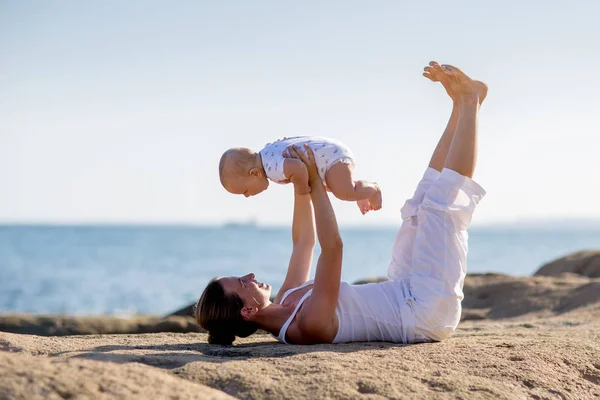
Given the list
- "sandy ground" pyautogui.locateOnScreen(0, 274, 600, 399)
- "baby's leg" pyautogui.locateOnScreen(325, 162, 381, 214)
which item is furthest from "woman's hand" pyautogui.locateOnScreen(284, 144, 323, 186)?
Answer: "sandy ground" pyautogui.locateOnScreen(0, 274, 600, 399)

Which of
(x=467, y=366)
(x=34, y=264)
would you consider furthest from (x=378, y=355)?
(x=34, y=264)

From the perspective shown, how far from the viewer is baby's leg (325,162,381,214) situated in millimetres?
4727

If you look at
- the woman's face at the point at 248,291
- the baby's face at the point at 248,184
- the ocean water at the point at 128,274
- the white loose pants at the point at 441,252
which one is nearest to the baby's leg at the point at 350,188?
the white loose pants at the point at 441,252

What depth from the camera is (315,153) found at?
4.71 metres

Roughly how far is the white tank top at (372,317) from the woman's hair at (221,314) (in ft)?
0.96

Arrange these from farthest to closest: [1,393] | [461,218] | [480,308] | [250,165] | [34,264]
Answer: [34,264], [480,308], [250,165], [461,218], [1,393]

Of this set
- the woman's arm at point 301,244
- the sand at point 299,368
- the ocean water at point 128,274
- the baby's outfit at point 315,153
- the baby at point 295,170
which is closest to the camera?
the sand at point 299,368

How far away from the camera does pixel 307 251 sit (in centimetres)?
507

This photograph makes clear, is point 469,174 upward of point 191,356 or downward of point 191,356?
upward

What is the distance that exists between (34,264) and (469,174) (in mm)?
39392

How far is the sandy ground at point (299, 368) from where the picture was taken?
2855 mm

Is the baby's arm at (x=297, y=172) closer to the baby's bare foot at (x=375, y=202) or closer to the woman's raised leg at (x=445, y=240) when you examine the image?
the baby's bare foot at (x=375, y=202)

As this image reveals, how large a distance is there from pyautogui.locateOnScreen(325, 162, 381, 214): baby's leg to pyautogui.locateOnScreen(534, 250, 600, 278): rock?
255 inches

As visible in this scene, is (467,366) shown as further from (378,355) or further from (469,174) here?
(469,174)
